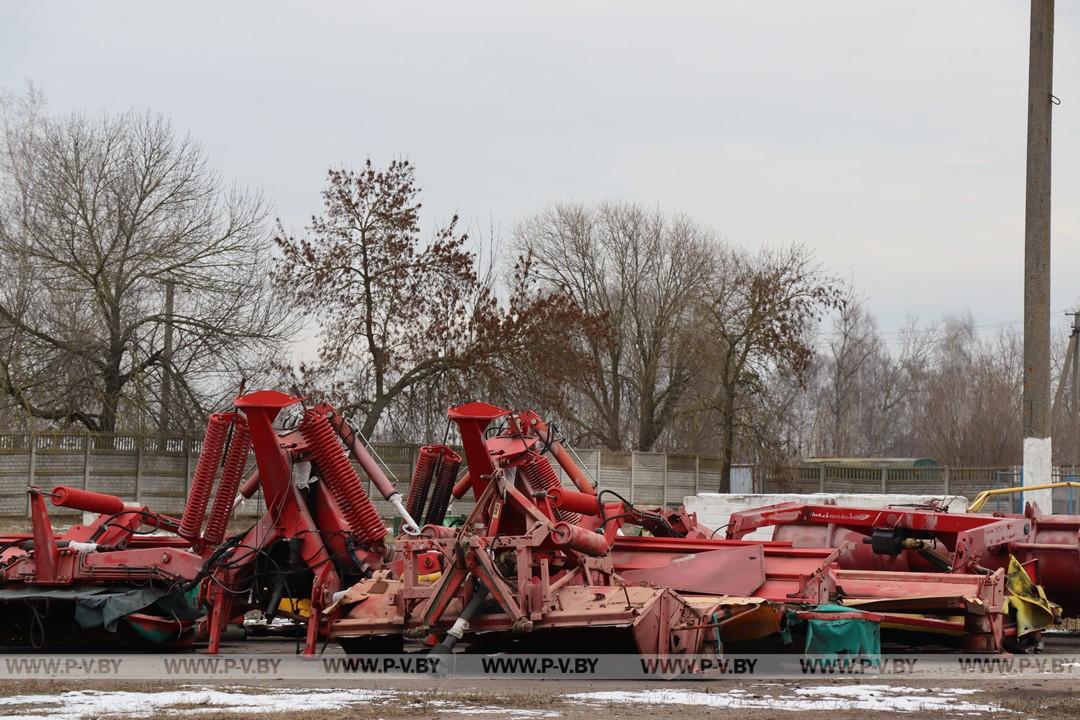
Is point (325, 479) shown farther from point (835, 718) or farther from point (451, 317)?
point (451, 317)

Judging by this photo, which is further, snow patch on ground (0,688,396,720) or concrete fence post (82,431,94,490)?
concrete fence post (82,431,94,490)

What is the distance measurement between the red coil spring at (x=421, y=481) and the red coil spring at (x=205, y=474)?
2629 mm

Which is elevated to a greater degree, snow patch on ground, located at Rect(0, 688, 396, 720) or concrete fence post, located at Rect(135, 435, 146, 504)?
concrete fence post, located at Rect(135, 435, 146, 504)

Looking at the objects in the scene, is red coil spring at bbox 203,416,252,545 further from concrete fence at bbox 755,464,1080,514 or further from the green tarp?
concrete fence at bbox 755,464,1080,514

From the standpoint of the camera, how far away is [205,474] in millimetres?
15016

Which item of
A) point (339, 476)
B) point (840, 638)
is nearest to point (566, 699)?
point (840, 638)

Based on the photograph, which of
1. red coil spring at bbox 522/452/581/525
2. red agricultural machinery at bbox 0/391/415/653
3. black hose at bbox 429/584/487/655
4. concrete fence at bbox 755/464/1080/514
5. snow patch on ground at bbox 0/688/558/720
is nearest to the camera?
snow patch on ground at bbox 0/688/558/720

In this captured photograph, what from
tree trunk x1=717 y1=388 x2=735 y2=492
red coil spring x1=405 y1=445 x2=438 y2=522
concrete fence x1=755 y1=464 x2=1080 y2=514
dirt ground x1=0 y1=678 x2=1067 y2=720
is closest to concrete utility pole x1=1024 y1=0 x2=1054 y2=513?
dirt ground x1=0 y1=678 x2=1067 y2=720

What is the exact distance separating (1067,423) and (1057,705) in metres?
62.1

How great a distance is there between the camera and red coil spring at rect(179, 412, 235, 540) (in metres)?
15.0

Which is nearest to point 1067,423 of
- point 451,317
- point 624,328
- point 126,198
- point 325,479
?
point 624,328

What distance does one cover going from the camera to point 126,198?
35.6 m

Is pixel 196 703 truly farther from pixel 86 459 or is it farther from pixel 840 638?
pixel 86 459

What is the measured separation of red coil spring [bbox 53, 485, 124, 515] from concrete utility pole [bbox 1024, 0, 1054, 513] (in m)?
11.7
